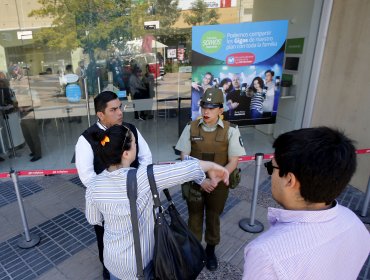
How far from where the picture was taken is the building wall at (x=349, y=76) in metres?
4.42

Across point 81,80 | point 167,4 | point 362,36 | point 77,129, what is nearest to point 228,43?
point 167,4

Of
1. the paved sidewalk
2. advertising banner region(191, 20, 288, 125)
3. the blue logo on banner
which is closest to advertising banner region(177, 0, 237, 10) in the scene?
advertising banner region(191, 20, 288, 125)

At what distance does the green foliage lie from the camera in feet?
18.3

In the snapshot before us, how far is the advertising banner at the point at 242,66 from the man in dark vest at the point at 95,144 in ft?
9.12

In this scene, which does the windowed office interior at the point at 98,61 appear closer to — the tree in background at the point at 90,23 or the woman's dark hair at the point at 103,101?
the tree in background at the point at 90,23

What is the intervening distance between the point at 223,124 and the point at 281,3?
4.54m

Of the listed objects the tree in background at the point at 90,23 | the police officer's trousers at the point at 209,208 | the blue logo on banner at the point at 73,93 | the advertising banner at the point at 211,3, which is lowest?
the police officer's trousers at the point at 209,208

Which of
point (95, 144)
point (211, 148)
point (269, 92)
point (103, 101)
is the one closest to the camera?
point (95, 144)

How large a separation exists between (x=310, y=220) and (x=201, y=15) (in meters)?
5.39

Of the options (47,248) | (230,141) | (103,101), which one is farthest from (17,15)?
(230,141)

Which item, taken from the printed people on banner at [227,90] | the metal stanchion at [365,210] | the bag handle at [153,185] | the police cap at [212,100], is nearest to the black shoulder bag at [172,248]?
the bag handle at [153,185]

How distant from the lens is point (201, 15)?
18.4 feet

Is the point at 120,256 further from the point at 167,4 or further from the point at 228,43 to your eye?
the point at 167,4

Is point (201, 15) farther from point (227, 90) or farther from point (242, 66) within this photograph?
point (227, 90)
